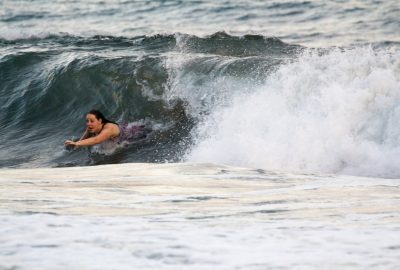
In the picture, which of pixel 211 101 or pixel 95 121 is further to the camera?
pixel 211 101

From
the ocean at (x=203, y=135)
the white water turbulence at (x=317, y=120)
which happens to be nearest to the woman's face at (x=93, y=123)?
the ocean at (x=203, y=135)

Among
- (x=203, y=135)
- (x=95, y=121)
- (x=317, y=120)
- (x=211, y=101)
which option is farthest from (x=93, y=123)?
(x=317, y=120)

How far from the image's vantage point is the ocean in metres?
3.52

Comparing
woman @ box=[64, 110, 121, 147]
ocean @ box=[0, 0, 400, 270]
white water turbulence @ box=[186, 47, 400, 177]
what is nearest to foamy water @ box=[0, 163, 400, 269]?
ocean @ box=[0, 0, 400, 270]

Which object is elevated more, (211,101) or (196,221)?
(211,101)

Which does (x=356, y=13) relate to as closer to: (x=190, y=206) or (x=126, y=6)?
(x=126, y=6)

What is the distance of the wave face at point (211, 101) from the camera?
823cm

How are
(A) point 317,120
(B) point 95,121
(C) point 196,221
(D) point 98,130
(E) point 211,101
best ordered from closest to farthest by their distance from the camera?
(C) point 196,221, (A) point 317,120, (B) point 95,121, (D) point 98,130, (E) point 211,101

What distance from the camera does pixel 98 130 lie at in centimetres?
983

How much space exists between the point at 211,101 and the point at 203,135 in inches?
45.0

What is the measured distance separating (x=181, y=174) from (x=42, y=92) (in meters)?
7.77

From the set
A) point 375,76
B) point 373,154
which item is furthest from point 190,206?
point 375,76

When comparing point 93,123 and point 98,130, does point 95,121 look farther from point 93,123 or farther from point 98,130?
point 98,130

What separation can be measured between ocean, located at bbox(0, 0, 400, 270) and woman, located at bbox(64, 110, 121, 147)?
0.26m
